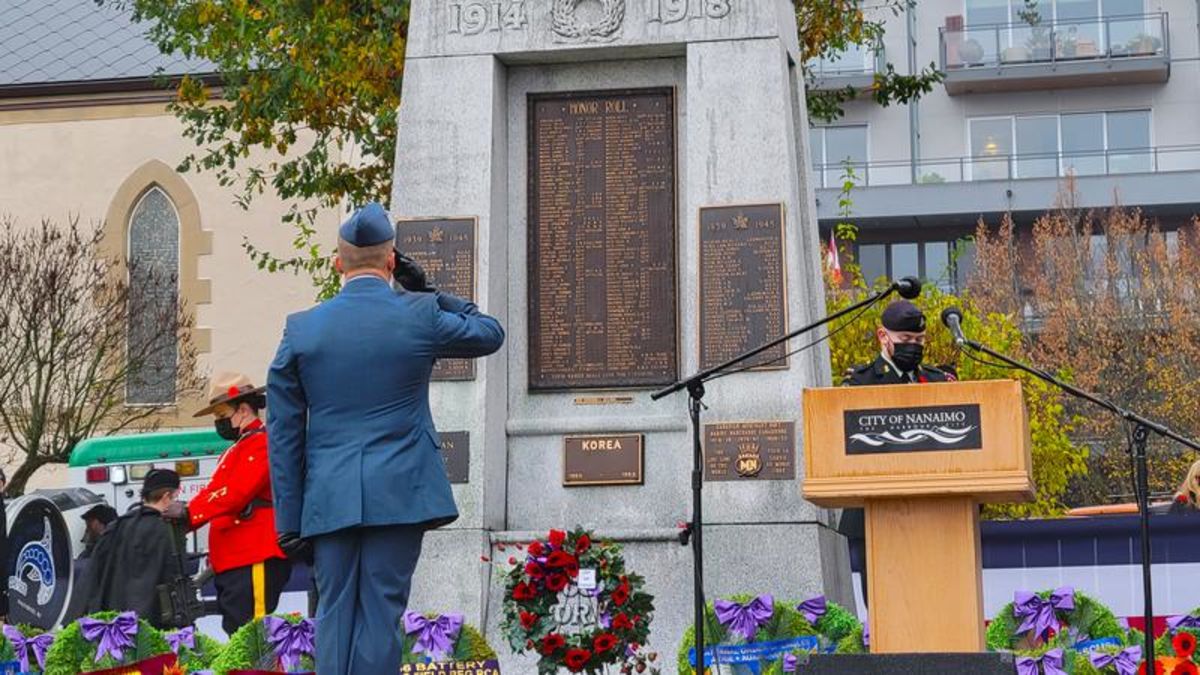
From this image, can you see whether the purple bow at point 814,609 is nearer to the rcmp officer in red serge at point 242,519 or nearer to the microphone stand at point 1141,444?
the microphone stand at point 1141,444

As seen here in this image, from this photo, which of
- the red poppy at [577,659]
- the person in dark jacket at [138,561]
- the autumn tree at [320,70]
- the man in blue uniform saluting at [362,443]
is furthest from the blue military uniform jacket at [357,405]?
the autumn tree at [320,70]

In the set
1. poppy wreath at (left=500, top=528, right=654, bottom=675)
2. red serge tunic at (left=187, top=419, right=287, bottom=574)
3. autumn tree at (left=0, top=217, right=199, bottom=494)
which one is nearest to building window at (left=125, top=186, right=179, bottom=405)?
autumn tree at (left=0, top=217, right=199, bottom=494)

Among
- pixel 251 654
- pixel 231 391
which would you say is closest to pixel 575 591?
pixel 251 654

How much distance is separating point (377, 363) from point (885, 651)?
122 inches

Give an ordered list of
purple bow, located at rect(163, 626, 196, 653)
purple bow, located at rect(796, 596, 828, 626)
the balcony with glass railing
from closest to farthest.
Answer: purple bow, located at rect(796, 596, 828, 626)
purple bow, located at rect(163, 626, 196, 653)
the balcony with glass railing

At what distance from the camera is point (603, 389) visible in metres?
14.4

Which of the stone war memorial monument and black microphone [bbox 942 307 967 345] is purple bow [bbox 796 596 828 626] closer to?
the stone war memorial monument

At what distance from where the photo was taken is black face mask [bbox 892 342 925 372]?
41.5 ft

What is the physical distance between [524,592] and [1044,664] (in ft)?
8.55

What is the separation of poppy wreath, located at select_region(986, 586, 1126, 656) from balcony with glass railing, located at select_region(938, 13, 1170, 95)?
44439mm

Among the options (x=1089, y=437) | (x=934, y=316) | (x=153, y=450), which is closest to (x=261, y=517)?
(x=934, y=316)

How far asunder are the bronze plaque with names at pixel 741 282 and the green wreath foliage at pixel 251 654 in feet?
11.4

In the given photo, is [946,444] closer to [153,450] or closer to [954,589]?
[954,589]

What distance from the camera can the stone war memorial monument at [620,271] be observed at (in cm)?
1392
